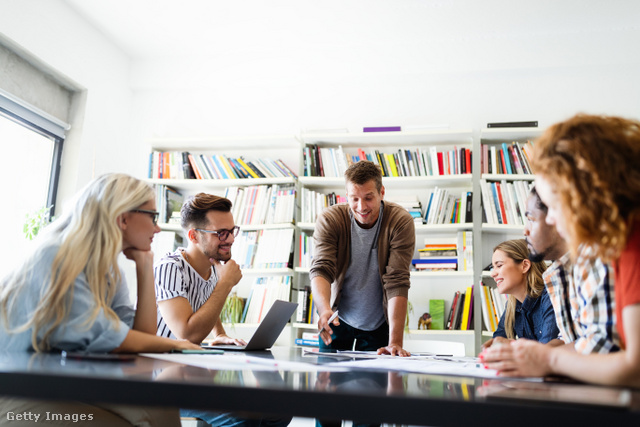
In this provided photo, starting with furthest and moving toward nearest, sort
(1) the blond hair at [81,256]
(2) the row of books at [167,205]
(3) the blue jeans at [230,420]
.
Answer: (2) the row of books at [167,205], (3) the blue jeans at [230,420], (1) the blond hair at [81,256]

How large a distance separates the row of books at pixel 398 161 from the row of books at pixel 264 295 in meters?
0.84

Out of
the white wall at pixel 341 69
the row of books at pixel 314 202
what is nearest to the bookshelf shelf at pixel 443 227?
the row of books at pixel 314 202

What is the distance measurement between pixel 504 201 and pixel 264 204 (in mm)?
1749

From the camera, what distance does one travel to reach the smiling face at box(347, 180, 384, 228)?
240cm

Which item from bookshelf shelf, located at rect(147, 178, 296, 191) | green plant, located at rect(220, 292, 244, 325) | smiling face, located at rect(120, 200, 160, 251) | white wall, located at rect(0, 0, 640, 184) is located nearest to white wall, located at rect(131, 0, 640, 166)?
white wall, located at rect(0, 0, 640, 184)

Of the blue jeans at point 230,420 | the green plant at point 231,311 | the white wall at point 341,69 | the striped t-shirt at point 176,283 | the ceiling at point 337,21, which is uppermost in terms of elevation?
the ceiling at point 337,21

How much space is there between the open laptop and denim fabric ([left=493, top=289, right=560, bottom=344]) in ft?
2.97

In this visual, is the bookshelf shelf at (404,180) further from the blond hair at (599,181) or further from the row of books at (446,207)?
the blond hair at (599,181)

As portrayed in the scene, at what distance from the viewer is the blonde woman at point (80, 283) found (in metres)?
1.10

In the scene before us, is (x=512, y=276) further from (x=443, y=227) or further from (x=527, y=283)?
(x=443, y=227)

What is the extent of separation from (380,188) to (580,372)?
67.2 inches

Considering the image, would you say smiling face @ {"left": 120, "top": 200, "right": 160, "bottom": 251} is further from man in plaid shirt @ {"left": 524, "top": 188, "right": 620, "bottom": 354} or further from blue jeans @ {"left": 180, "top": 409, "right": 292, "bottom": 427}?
man in plaid shirt @ {"left": 524, "top": 188, "right": 620, "bottom": 354}

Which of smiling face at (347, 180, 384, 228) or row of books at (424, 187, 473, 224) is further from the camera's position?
row of books at (424, 187, 473, 224)

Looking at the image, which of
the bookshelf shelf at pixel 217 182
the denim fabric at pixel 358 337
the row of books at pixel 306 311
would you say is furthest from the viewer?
the bookshelf shelf at pixel 217 182
